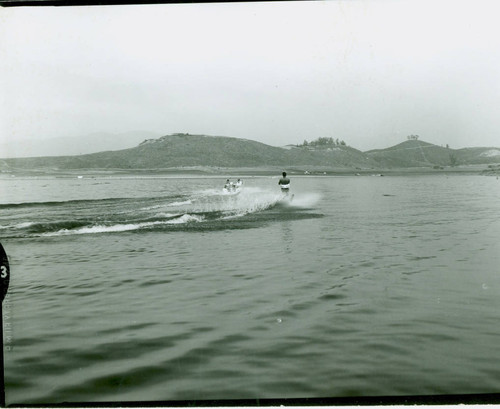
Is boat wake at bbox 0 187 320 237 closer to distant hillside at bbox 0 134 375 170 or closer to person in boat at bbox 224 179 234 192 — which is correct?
distant hillside at bbox 0 134 375 170

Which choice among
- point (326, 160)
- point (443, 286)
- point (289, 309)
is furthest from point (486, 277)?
point (326, 160)

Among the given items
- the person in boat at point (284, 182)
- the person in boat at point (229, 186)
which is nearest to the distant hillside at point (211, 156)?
the person in boat at point (284, 182)

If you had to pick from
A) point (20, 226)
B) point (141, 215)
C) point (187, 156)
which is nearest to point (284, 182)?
point (141, 215)

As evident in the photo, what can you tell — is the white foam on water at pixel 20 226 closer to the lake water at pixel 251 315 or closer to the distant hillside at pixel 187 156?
the lake water at pixel 251 315

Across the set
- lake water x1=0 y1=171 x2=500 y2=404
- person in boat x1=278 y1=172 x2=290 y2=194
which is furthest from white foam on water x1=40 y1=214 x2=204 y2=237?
person in boat x1=278 y1=172 x2=290 y2=194

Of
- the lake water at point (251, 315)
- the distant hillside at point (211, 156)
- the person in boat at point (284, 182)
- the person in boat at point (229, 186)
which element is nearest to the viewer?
the lake water at point (251, 315)

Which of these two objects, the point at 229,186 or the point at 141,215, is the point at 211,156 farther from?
the point at 229,186

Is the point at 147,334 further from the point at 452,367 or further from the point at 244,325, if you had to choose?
the point at 452,367

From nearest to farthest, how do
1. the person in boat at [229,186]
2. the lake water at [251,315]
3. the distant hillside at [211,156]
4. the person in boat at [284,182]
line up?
the lake water at [251,315]
the distant hillside at [211,156]
the person in boat at [284,182]
the person in boat at [229,186]
